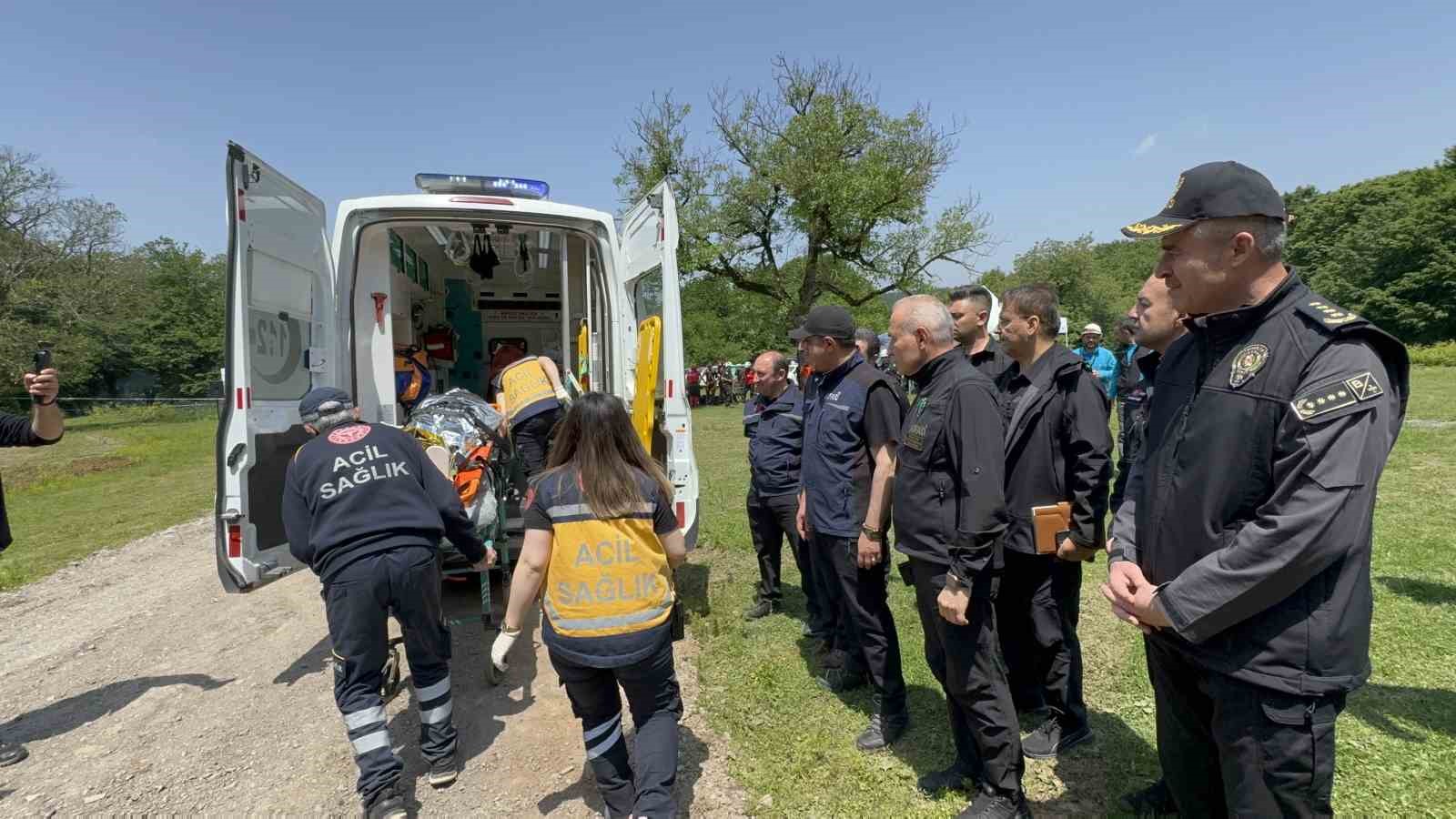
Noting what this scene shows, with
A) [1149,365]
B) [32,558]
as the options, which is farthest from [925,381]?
[32,558]

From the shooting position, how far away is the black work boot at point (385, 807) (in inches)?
108

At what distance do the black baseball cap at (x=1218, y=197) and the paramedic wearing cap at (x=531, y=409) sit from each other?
354 centimetres

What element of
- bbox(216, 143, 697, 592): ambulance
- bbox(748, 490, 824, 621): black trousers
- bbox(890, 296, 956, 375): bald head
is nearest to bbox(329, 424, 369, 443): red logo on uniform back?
bbox(216, 143, 697, 592): ambulance

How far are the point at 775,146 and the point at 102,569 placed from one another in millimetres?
19081

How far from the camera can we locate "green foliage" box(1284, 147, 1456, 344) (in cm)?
3609

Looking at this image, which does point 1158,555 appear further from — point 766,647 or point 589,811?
point 766,647

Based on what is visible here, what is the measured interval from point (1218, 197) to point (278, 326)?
4.45 m

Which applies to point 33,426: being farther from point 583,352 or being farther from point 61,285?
point 61,285

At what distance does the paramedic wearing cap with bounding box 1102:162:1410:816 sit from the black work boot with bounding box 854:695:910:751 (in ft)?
5.46

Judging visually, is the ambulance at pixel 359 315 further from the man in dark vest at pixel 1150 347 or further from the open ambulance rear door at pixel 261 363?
the man in dark vest at pixel 1150 347

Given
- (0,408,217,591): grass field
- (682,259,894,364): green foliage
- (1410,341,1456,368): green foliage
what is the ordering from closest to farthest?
(0,408,217,591): grass field < (682,259,894,364): green foliage < (1410,341,1456,368): green foliage

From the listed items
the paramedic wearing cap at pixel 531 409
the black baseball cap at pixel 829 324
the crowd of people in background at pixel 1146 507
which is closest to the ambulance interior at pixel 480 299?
the paramedic wearing cap at pixel 531 409

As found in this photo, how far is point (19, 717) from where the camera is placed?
3.78 meters

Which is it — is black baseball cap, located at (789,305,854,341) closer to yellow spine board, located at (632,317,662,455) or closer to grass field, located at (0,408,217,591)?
yellow spine board, located at (632,317,662,455)
